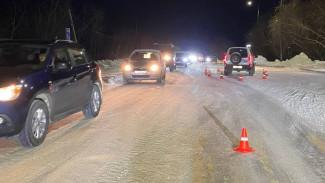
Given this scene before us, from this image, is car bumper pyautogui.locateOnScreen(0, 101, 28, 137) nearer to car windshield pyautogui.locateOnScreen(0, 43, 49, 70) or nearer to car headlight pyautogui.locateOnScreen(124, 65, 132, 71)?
car windshield pyautogui.locateOnScreen(0, 43, 49, 70)

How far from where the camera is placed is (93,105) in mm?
9328

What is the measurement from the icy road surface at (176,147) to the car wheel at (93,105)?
0.20 m

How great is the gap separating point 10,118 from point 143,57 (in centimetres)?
1405

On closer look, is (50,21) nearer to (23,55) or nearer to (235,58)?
(235,58)

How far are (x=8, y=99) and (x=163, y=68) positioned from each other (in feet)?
44.6

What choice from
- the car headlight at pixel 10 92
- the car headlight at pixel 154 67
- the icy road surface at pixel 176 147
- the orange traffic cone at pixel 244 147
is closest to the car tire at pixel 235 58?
the car headlight at pixel 154 67

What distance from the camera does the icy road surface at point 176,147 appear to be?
16.9ft

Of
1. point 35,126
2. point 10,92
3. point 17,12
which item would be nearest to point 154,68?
point 35,126

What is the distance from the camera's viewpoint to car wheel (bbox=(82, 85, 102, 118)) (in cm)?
917

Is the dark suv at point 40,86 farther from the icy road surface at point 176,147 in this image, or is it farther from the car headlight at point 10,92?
the icy road surface at point 176,147

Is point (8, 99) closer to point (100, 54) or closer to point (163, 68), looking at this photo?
point (163, 68)

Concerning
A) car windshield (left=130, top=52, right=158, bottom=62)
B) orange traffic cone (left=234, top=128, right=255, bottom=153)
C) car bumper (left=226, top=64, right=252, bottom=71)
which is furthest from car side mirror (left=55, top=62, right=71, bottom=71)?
car bumper (left=226, top=64, right=252, bottom=71)

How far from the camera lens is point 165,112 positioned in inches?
401

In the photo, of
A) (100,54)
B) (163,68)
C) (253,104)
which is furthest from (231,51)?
(100,54)
